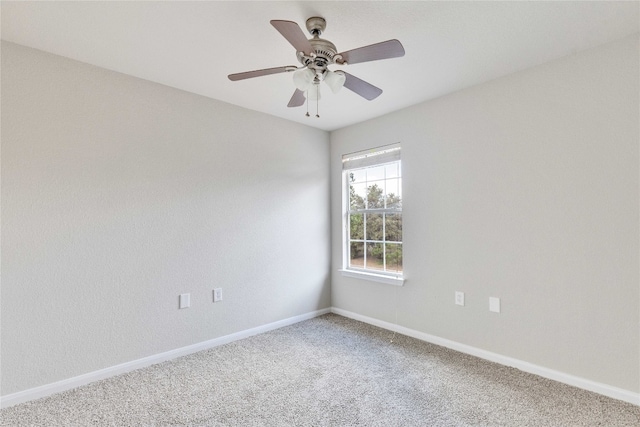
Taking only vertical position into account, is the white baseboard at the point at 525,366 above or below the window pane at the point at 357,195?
below

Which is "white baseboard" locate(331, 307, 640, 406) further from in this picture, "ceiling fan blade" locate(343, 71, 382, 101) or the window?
"ceiling fan blade" locate(343, 71, 382, 101)

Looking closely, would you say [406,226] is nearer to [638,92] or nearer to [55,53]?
[638,92]

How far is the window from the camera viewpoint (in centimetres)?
346

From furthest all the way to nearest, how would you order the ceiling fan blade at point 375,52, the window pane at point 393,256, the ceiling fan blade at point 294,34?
the window pane at point 393,256 → the ceiling fan blade at point 375,52 → the ceiling fan blade at point 294,34

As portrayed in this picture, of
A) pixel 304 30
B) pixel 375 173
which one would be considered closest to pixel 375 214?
pixel 375 173

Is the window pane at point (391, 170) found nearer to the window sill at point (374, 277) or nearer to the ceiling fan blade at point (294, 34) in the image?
the window sill at point (374, 277)

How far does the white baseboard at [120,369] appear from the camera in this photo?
82.2 inches

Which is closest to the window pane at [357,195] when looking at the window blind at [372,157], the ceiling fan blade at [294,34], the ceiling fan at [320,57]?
the window blind at [372,157]

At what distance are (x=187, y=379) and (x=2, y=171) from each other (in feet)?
6.12

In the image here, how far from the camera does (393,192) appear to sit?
11.5 feet

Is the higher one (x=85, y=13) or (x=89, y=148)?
(x=85, y=13)

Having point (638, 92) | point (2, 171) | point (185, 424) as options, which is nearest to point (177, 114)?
point (2, 171)

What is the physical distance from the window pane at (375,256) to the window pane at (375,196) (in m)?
0.44

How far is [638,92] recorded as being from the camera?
2.01 metres
